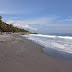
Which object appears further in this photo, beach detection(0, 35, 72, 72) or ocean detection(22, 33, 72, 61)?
ocean detection(22, 33, 72, 61)

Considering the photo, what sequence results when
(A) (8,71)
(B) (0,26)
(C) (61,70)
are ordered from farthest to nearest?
(B) (0,26) < (C) (61,70) < (A) (8,71)

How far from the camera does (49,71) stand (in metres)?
3.29

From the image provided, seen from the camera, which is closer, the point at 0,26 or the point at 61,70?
the point at 61,70

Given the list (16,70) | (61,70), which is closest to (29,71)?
(16,70)

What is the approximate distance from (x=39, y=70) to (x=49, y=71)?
48 cm

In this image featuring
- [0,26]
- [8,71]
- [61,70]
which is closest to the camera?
[8,71]

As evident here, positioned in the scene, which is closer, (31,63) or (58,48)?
(31,63)

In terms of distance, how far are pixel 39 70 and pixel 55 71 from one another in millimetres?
771

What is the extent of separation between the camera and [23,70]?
3.31m

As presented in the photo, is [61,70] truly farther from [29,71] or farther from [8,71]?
[8,71]

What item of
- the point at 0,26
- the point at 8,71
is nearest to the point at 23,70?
the point at 8,71

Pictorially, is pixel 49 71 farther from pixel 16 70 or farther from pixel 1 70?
pixel 1 70

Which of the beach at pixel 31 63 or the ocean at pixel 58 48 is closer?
the beach at pixel 31 63

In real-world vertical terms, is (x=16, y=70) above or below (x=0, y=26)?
below
